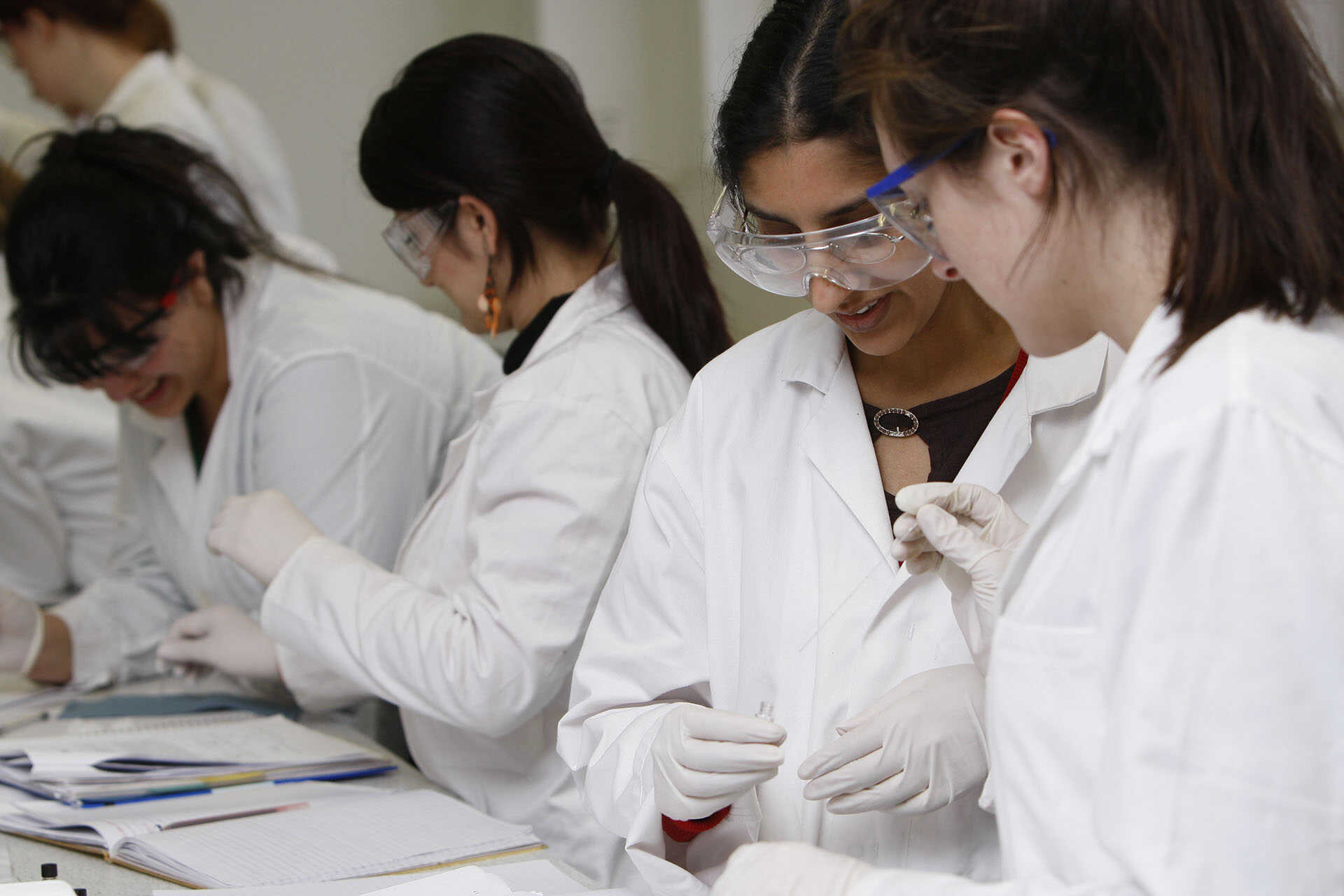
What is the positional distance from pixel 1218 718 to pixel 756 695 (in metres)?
0.65

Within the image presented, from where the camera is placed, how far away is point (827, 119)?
121 centimetres

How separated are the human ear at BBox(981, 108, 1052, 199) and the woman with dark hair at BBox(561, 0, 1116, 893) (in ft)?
0.76

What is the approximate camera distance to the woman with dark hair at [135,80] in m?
3.68

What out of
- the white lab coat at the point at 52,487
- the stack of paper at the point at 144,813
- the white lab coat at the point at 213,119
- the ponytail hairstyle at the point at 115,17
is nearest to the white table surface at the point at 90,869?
the stack of paper at the point at 144,813

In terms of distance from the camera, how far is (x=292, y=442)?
2.15 m

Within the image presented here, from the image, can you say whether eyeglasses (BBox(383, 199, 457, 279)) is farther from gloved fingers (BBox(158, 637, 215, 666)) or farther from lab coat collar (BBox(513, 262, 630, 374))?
gloved fingers (BBox(158, 637, 215, 666))

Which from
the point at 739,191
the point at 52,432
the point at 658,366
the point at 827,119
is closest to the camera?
the point at 827,119

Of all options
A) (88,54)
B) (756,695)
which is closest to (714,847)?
(756,695)

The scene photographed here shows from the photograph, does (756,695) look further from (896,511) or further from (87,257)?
A: (87,257)

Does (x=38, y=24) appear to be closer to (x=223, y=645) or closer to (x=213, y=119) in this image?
(x=213, y=119)

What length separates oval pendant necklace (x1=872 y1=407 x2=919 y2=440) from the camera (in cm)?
136

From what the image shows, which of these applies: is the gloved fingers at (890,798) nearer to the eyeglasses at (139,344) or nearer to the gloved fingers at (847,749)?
the gloved fingers at (847,749)

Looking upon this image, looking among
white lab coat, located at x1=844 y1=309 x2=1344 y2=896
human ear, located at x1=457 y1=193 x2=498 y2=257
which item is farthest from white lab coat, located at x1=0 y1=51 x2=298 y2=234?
white lab coat, located at x1=844 y1=309 x2=1344 y2=896

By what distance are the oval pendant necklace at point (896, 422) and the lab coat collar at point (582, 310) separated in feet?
1.77
